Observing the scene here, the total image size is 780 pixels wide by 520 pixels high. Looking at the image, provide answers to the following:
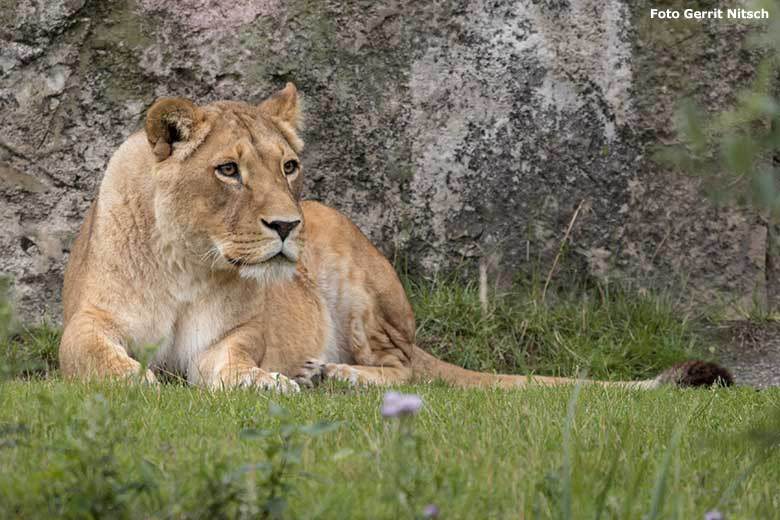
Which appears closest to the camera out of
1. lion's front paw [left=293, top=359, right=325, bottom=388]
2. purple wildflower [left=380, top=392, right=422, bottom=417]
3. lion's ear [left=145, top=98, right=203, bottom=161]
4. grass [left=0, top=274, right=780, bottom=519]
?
purple wildflower [left=380, top=392, right=422, bottom=417]

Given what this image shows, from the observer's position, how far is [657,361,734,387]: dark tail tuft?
18.9ft

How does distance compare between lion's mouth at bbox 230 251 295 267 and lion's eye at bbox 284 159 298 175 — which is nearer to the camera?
lion's mouth at bbox 230 251 295 267

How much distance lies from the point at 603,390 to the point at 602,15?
9.98 feet

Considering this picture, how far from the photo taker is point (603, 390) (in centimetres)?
536

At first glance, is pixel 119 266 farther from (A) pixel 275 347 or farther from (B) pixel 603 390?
(B) pixel 603 390

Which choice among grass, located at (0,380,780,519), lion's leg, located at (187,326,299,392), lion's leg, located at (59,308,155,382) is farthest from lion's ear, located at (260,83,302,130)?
grass, located at (0,380,780,519)

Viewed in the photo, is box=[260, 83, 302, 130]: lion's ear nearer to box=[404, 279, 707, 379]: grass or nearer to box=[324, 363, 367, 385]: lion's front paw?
box=[324, 363, 367, 385]: lion's front paw

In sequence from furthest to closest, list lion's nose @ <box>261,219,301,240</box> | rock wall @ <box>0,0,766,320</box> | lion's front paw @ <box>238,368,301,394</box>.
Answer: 1. rock wall @ <box>0,0,766,320</box>
2. lion's nose @ <box>261,219,301,240</box>
3. lion's front paw @ <box>238,368,301,394</box>

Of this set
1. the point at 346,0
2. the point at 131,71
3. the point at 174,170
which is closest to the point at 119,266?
the point at 174,170

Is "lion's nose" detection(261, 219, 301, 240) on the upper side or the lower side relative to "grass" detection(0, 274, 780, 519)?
upper

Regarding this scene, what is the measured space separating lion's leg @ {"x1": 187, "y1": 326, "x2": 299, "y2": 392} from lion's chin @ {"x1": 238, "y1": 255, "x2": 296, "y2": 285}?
37cm

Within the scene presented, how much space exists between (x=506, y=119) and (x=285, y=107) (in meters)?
1.80

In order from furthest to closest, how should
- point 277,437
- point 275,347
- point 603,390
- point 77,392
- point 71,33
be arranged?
point 71,33
point 275,347
point 603,390
point 77,392
point 277,437

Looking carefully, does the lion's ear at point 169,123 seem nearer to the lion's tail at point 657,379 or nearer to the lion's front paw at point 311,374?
the lion's front paw at point 311,374
